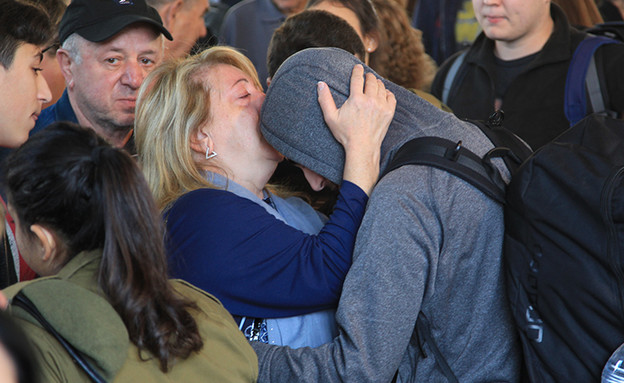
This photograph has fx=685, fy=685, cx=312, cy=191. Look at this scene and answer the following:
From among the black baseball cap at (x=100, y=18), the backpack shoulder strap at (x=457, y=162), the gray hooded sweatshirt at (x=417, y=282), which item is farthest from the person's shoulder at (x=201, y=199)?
the black baseball cap at (x=100, y=18)

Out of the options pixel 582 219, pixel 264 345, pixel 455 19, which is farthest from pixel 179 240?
pixel 455 19

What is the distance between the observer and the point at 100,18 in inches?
103

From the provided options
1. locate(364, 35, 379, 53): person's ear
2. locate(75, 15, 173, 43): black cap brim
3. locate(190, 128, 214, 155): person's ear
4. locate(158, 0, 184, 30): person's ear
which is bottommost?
locate(190, 128, 214, 155): person's ear

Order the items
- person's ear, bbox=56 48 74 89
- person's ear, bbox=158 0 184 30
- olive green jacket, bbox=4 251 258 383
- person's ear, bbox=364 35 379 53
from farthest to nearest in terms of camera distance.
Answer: person's ear, bbox=158 0 184 30, person's ear, bbox=364 35 379 53, person's ear, bbox=56 48 74 89, olive green jacket, bbox=4 251 258 383

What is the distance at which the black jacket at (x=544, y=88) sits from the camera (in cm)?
288

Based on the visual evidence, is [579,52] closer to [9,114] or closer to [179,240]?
[179,240]

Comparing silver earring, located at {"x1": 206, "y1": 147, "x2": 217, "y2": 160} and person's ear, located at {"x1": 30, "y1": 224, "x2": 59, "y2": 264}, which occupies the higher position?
person's ear, located at {"x1": 30, "y1": 224, "x2": 59, "y2": 264}

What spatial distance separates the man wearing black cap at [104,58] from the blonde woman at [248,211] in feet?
2.11

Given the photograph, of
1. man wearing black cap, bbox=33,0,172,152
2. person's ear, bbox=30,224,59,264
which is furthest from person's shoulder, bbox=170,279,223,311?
man wearing black cap, bbox=33,0,172,152

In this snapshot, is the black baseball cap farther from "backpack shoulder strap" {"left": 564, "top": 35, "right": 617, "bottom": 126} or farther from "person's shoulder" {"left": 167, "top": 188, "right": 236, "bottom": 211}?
"backpack shoulder strap" {"left": 564, "top": 35, "right": 617, "bottom": 126}

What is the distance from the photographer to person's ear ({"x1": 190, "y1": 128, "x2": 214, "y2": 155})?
2127 millimetres

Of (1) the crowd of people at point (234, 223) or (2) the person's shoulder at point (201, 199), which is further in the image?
(2) the person's shoulder at point (201, 199)

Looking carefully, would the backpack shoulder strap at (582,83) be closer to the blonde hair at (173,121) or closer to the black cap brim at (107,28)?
the blonde hair at (173,121)

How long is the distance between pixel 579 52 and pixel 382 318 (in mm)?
1906
